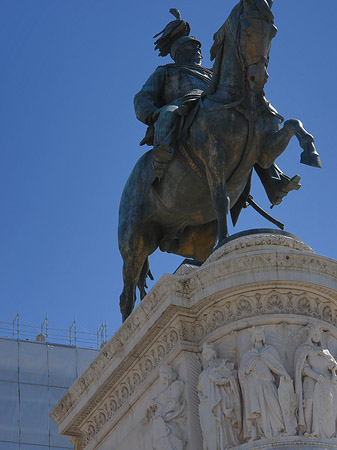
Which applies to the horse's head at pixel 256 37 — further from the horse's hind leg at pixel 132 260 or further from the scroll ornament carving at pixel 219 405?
the scroll ornament carving at pixel 219 405

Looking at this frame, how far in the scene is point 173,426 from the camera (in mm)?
12562

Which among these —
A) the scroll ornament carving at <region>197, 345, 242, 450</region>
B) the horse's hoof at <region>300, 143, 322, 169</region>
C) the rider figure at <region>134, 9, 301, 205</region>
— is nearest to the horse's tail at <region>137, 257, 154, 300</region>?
the rider figure at <region>134, 9, 301, 205</region>

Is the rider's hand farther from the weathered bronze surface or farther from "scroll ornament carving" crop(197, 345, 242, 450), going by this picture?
"scroll ornament carving" crop(197, 345, 242, 450)

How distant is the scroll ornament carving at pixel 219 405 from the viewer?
471 inches

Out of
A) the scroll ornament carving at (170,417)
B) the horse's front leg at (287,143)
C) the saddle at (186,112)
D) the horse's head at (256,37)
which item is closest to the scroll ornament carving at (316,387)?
the scroll ornament carving at (170,417)

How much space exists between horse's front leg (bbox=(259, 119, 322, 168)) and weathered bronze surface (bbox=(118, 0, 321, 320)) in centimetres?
1

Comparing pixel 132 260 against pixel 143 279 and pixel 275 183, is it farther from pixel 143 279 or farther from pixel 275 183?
pixel 275 183

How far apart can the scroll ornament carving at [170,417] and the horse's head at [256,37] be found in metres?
3.83

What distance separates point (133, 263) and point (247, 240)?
2999 mm

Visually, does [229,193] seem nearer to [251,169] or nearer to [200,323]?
[251,169]

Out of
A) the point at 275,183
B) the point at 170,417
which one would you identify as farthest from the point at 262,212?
the point at 170,417

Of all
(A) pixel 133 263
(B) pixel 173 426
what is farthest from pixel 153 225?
(B) pixel 173 426

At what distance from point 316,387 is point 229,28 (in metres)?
4.81

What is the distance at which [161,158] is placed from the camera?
14719 mm
